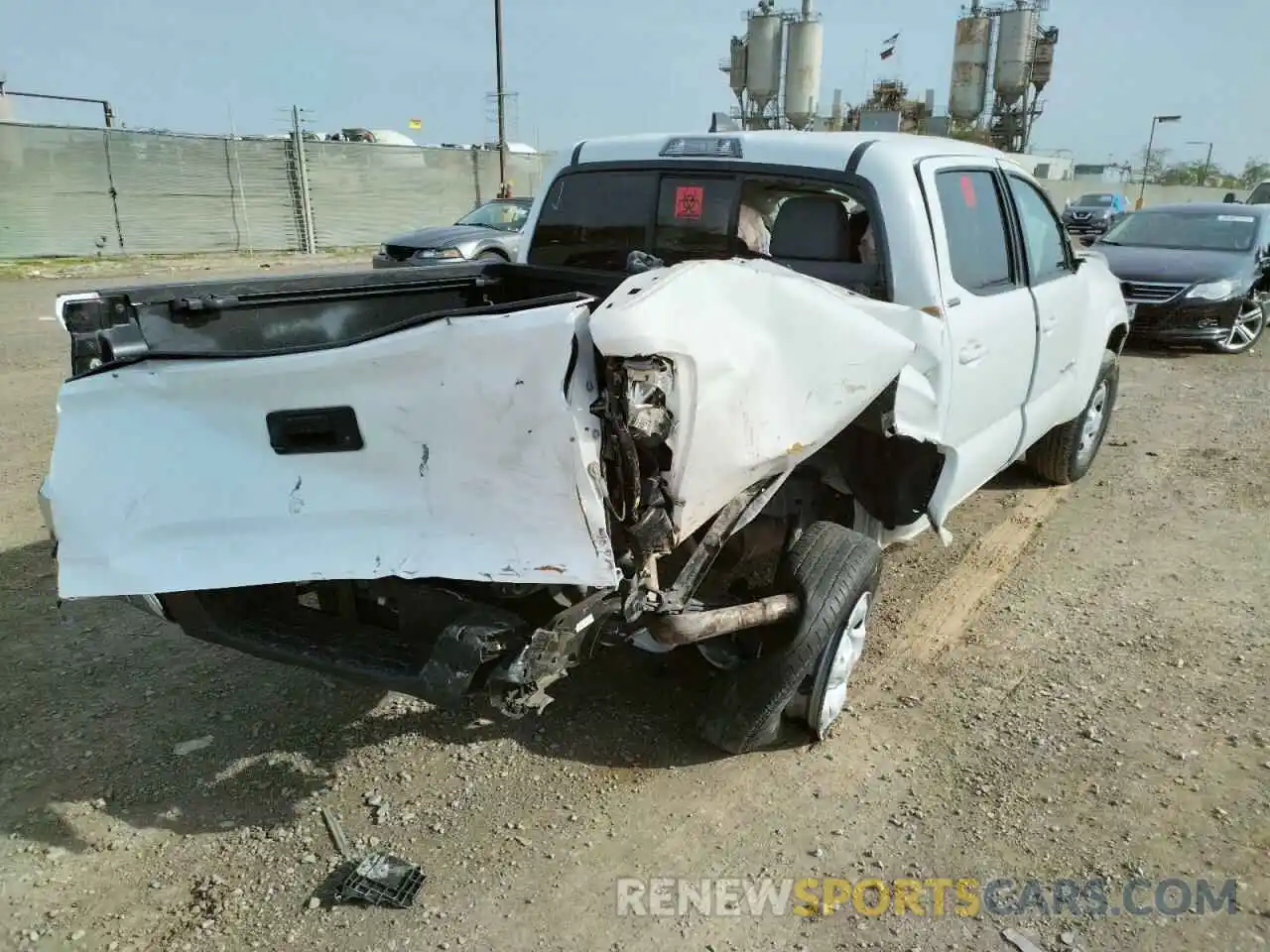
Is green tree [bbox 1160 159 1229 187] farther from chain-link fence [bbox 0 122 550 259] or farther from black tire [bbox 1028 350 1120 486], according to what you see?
black tire [bbox 1028 350 1120 486]

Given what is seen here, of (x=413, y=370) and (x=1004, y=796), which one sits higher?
(x=413, y=370)

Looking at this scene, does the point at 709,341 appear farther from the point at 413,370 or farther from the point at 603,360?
the point at 413,370

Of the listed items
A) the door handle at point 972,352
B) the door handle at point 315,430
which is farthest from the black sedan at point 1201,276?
the door handle at point 315,430

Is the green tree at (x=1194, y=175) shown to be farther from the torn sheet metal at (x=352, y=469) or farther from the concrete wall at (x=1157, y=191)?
the torn sheet metal at (x=352, y=469)

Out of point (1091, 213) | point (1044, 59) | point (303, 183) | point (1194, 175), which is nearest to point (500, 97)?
point (303, 183)

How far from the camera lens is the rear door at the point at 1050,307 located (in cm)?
445

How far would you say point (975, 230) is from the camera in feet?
12.8

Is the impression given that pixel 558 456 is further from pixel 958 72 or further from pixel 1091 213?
pixel 958 72

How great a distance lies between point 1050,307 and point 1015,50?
209 ft

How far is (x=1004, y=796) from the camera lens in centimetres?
301

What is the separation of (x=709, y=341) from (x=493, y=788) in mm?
1687

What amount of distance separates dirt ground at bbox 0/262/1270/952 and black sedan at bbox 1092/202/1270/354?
6.87 metres

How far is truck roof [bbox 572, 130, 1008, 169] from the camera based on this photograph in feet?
11.5

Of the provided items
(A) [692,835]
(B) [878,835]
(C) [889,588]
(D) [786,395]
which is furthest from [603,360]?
(C) [889,588]
